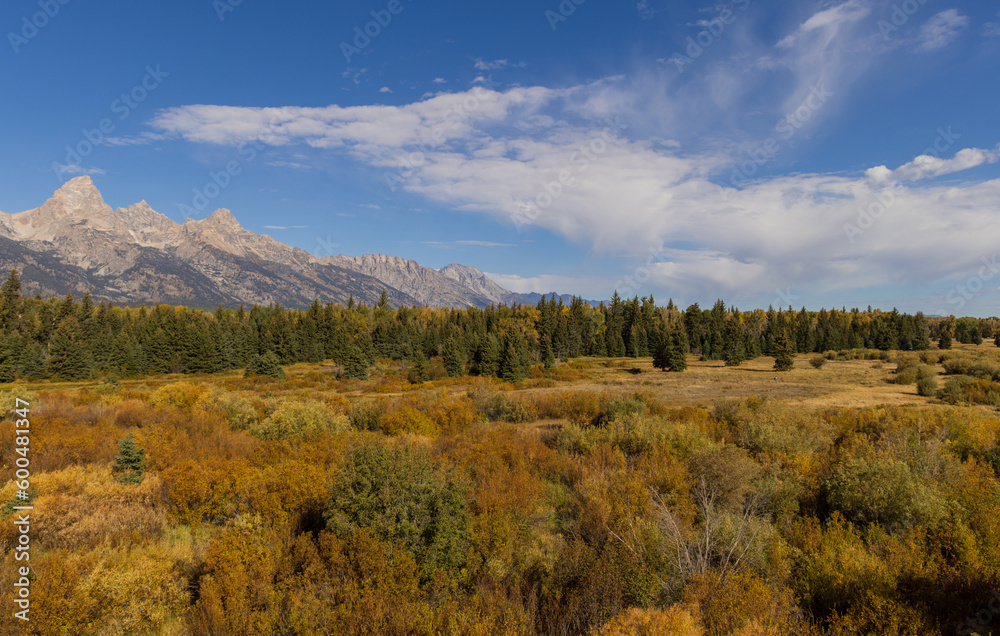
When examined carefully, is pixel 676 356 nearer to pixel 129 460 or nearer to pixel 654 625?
pixel 654 625

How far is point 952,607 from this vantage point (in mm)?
6637

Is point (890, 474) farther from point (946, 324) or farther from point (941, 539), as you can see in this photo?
point (946, 324)

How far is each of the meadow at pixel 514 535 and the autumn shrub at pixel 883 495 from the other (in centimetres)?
5

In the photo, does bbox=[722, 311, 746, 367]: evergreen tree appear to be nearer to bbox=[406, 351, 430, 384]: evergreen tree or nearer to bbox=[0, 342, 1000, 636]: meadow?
bbox=[406, 351, 430, 384]: evergreen tree

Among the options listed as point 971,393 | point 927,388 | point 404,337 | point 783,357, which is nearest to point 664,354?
point 783,357

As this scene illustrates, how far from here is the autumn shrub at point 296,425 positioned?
16.5m

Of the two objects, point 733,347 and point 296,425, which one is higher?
point 733,347

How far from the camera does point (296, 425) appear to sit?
16.9 meters

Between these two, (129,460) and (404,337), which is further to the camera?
(404,337)

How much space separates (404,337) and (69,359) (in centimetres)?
4778

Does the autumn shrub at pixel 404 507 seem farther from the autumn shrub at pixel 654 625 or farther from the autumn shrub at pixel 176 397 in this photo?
the autumn shrub at pixel 176 397

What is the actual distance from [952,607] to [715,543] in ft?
11.0

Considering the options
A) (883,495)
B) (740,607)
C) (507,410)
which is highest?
(883,495)

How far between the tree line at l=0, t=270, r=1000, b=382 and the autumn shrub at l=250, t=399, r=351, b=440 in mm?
29954
